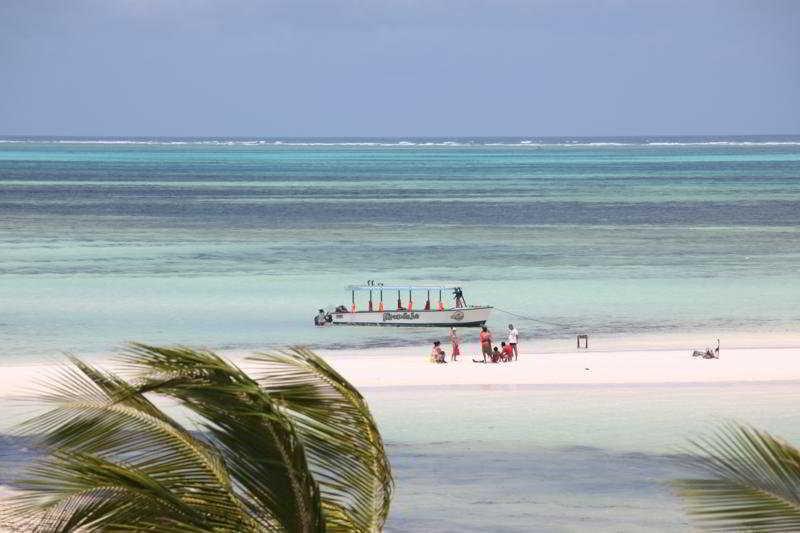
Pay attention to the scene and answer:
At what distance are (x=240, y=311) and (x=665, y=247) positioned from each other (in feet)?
80.4

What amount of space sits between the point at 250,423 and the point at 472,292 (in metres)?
33.3

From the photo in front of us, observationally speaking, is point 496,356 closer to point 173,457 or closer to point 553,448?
point 553,448

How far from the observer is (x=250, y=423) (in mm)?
7797

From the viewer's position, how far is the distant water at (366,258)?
34156 mm

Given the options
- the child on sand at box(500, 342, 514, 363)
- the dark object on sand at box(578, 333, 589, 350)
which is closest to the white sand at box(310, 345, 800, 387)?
the child on sand at box(500, 342, 514, 363)

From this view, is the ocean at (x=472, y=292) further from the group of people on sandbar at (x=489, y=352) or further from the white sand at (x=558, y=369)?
the group of people on sandbar at (x=489, y=352)

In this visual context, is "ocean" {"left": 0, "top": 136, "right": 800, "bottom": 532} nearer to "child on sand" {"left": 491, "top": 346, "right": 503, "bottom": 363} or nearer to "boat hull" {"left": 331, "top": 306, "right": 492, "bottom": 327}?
"boat hull" {"left": 331, "top": 306, "right": 492, "bottom": 327}

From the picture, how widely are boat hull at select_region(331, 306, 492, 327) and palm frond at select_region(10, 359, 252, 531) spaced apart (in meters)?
25.4

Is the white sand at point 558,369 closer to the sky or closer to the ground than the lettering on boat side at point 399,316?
closer to the ground

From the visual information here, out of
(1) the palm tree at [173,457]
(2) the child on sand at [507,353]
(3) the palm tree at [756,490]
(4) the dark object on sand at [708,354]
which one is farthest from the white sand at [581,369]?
(3) the palm tree at [756,490]

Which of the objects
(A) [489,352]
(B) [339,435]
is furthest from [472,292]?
(B) [339,435]

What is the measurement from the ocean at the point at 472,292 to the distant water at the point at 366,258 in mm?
160

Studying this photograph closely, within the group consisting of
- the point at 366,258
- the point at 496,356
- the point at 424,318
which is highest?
the point at 366,258

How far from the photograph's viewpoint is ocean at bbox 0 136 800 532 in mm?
17870
